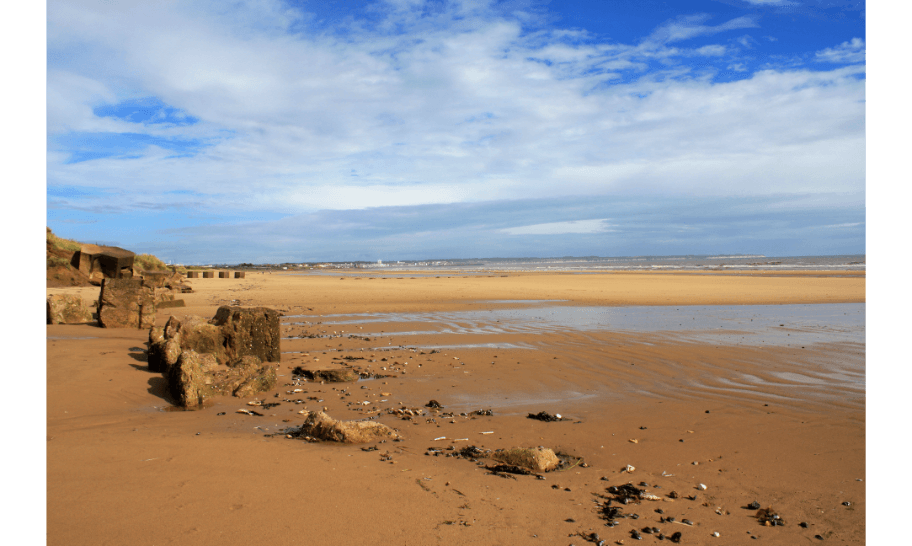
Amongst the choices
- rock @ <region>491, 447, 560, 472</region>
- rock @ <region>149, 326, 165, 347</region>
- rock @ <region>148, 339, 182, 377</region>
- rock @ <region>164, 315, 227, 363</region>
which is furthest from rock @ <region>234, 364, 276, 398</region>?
rock @ <region>491, 447, 560, 472</region>

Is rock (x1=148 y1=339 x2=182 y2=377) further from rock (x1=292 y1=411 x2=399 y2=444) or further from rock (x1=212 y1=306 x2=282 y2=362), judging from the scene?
rock (x1=292 y1=411 x2=399 y2=444)

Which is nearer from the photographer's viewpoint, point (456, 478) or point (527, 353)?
point (456, 478)

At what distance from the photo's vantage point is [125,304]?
31.5ft

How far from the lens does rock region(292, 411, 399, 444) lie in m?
4.23

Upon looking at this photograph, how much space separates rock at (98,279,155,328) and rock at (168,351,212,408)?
5007 mm

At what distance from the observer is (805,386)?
Result: 6.54 m

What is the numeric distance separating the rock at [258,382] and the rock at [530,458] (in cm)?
347

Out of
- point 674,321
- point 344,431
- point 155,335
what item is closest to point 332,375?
point 155,335

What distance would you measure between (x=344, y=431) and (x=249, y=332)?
3.86 m

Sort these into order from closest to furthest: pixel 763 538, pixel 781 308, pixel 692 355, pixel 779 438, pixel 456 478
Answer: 1. pixel 763 538
2. pixel 456 478
3. pixel 779 438
4. pixel 692 355
5. pixel 781 308
